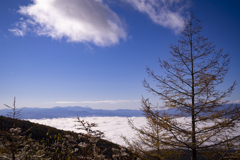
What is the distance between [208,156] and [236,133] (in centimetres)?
139

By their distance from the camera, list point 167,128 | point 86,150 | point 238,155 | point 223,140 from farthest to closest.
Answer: point 167,128 < point 223,140 < point 238,155 < point 86,150

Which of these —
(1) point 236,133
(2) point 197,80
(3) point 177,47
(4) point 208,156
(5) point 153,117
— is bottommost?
(4) point 208,156

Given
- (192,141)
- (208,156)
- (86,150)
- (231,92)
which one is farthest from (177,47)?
(86,150)

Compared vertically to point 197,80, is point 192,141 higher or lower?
lower

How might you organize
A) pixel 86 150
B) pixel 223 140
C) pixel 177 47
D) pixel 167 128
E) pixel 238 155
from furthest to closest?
pixel 177 47, pixel 167 128, pixel 223 140, pixel 238 155, pixel 86 150

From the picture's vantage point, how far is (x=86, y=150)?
3002mm

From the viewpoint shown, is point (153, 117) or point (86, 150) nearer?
point (86, 150)

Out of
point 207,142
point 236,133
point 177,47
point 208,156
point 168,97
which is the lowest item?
point 208,156

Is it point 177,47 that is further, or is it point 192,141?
point 177,47

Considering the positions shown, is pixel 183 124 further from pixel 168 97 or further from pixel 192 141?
pixel 168 97

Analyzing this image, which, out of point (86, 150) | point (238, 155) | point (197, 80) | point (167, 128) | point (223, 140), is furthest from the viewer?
point (197, 80)

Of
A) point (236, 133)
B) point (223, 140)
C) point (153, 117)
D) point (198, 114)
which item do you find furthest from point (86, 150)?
point (236, 133)

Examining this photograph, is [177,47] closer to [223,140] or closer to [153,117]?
[153,117]

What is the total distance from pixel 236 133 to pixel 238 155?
2.70 ft
